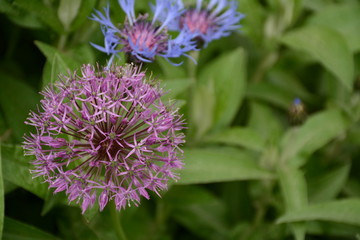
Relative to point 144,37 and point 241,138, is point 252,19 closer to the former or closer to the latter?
point 241,138

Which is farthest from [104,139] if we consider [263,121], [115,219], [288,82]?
[288,82]

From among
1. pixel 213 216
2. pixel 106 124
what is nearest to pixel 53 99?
pixel 106 124

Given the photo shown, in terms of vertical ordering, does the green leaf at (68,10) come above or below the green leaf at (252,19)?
below

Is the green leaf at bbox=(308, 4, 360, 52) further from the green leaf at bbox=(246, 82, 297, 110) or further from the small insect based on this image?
the small insect

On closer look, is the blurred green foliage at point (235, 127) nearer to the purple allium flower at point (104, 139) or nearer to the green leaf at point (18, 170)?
the green leaf at point (18, 170)

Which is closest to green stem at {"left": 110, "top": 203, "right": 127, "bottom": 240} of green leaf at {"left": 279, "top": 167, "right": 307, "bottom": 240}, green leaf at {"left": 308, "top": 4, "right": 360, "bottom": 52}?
green leaf at {"left": 279, "top": 167, "right": 307, "bottom": 240}

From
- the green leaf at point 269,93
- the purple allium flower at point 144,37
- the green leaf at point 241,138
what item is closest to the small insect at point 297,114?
the green leaf at point 241,138
